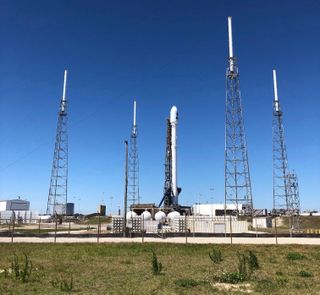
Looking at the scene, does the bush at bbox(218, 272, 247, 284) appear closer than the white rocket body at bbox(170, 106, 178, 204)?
Yes

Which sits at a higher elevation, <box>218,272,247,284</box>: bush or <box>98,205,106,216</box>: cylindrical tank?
<box>98,205,106,216</box>: cylindrical tank

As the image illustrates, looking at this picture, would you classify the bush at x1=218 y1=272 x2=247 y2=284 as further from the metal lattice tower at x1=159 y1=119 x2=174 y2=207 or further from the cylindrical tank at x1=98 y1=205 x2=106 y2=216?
the cylindrical tank at x1=98 y1=205 x2=106 y2=216

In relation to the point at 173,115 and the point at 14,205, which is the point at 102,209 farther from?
the point at 173,115

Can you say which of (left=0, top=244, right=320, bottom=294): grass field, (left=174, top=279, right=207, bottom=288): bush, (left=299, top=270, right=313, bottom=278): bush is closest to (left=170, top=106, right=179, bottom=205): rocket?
(left=0, top=244, right=320, bottom=294): grass field

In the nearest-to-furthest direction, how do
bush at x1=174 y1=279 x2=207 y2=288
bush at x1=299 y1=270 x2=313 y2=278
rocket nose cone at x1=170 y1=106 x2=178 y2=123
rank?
bush at x1=174 y1=279 x2=207 y2=288 → bush at x1=299 y1=270 x2=313 y2=278 → rocket nose cone at x1=170 y1=106 x2=178 y2=123

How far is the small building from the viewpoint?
167 m

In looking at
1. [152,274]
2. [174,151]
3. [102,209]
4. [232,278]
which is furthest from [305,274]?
[102,209]

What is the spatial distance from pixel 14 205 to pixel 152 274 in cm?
17421

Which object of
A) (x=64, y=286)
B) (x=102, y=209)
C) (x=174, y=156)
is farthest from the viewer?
(x=102, y=209)

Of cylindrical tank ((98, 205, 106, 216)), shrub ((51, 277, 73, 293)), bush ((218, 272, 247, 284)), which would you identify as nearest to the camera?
shrub ((51, 277, 73, 293))

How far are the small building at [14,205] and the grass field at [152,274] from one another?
154 meters

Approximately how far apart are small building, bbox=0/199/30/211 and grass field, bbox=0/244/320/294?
154 metres

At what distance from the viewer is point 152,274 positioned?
1546cm

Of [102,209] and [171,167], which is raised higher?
[171,167]
